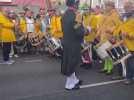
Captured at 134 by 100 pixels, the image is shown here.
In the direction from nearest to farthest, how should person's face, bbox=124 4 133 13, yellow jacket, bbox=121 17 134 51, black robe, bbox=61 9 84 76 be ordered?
1. black robe, bbox=61 9 84 76
2. yellow jacket, bbox=121 17 134 51
3. person's face, bbox=124 4 133 13

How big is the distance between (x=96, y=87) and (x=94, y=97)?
1090mm

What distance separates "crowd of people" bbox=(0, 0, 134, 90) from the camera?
911 cm

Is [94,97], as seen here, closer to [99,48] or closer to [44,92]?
[44,92]

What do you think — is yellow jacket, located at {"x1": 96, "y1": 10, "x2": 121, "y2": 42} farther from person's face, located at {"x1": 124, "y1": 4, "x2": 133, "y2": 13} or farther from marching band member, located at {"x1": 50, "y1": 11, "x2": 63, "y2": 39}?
marching band member, located at {"x1": 50, "y1": 11, "x2": 63, "y2": 39}

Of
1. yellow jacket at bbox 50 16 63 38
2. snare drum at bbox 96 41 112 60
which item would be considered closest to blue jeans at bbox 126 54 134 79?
snare drum at bbox 96 41 112 60

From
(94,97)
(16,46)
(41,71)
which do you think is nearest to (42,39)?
(16,46)

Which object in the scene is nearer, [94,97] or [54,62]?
[94,97]

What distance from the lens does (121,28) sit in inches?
389

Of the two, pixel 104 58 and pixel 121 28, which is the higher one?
pixel 121 28

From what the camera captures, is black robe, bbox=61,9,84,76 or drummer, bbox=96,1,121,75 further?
drummer, bbox=96,1,121,75

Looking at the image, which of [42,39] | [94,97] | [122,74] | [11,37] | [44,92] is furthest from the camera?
[42,39]

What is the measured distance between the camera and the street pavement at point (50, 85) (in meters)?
8.67

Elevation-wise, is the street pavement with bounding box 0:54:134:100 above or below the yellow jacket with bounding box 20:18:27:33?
below

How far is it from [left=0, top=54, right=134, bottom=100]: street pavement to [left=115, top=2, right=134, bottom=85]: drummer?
325 mm
